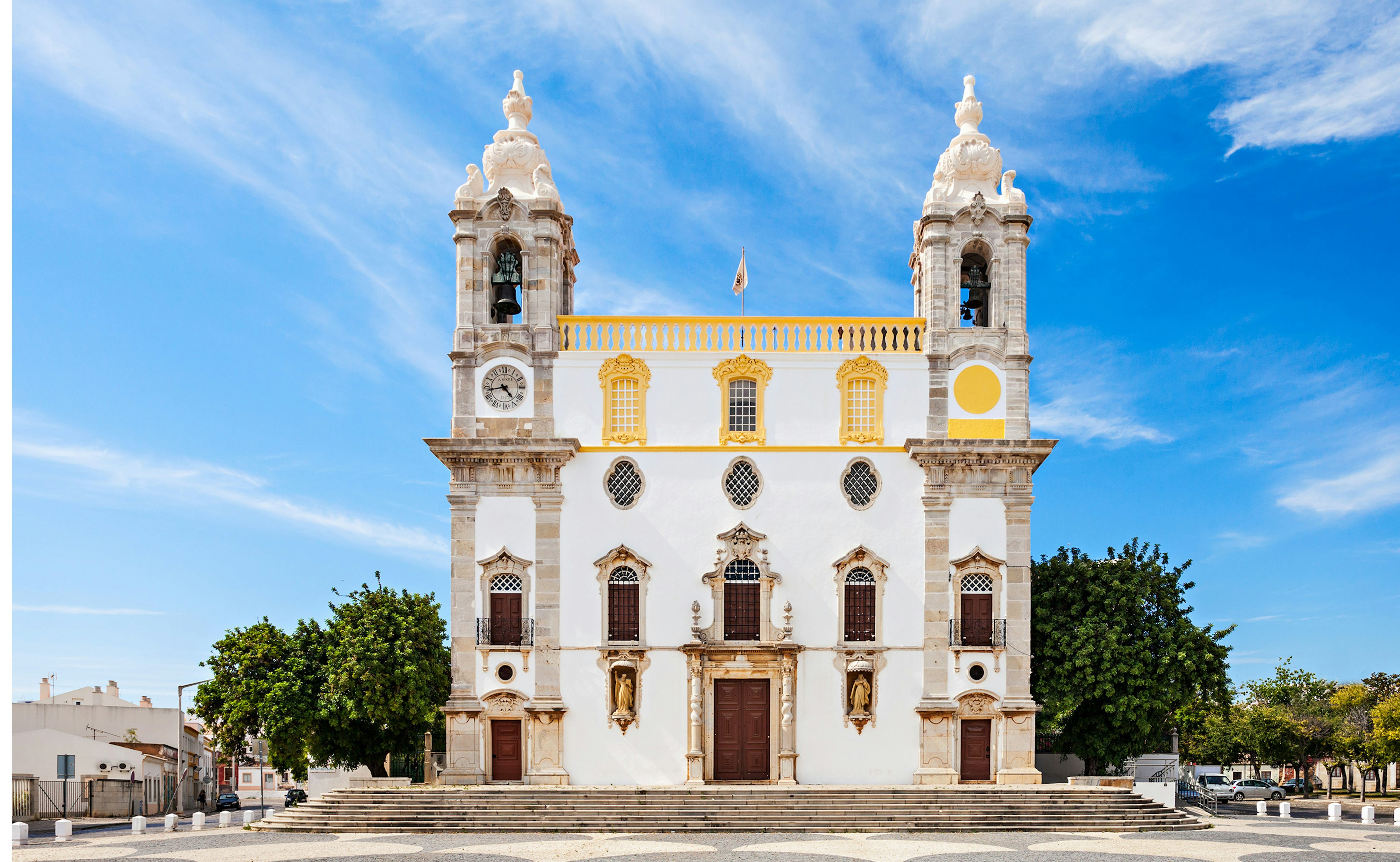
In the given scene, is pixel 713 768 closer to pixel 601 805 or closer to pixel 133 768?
pixel 601 805

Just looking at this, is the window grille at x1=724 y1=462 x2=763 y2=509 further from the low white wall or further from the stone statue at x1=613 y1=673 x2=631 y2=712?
the low white wall

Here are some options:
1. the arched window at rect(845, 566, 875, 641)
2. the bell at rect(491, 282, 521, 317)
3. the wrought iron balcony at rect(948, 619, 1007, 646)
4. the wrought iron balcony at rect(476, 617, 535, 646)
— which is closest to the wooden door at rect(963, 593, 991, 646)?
the wrought iron balcony at rect(948, 619, 1007, 646)

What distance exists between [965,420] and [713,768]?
35.6 feet

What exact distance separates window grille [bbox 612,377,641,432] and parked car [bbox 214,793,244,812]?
2881cm

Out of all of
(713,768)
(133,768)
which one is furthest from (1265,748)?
(133,768)

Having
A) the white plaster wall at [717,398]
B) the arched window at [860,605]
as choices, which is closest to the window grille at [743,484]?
the white plaster wall at [717,398]

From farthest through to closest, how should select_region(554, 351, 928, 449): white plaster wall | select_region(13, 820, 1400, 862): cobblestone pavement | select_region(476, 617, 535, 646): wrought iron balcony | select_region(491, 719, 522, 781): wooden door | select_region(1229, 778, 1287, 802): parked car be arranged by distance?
1. select_region(1229, 778, 1287, 802): parked car
2. select_region(554, 351, 928, 449): white plaster wall
3. select_region(476, 617, 535, 646): wrought iron balcony
4. select_region(491, 719, 522, 781): wooden door
5. select_region(13, 820, 1400, 862): cobblestone pavement

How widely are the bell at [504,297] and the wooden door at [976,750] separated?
15.8m

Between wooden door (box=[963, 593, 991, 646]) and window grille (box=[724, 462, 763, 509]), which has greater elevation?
window grille (box=[724, 462, 763, 509])

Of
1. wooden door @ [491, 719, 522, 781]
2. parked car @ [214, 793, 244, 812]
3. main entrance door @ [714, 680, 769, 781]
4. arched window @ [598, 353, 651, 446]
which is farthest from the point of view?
parked car @ [214, 793, 244, 812]

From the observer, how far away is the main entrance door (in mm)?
27688

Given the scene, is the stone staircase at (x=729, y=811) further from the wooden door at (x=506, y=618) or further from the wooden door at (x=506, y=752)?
the wooden door at (x=506, y=618)

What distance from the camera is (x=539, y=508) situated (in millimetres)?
28703

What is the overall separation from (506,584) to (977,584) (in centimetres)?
1189
